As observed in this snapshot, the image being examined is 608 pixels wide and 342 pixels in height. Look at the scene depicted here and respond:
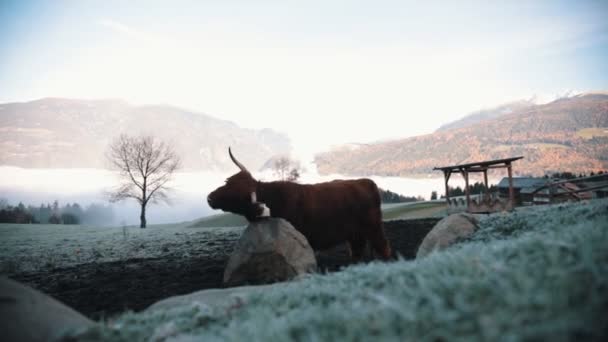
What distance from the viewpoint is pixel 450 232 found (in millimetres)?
8422

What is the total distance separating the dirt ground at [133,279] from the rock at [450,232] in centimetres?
109

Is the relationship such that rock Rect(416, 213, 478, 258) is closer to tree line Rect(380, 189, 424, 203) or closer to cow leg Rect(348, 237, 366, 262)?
cow leg Rect(348, 237, 366, 262)

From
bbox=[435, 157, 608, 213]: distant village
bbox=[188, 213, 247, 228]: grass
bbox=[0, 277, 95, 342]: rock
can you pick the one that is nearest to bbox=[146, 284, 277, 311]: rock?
bbox=[0, 277, 95, 342]: rock

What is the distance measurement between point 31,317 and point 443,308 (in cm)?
363

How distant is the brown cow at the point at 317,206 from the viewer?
327 inches

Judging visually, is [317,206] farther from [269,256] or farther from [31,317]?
[31,317]

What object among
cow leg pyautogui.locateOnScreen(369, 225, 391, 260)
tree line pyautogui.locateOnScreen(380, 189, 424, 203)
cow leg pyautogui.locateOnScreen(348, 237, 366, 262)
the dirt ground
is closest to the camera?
the dirt ground

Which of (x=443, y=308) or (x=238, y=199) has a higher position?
(x=238, y=199)

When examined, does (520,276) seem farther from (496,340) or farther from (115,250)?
(115,250)

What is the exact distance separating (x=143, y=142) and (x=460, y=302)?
138 ft

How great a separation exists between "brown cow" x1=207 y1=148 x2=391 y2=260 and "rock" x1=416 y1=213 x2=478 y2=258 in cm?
131

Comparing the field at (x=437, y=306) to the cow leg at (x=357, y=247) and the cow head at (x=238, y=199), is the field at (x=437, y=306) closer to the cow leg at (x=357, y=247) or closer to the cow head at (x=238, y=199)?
the cow head at (x=238, y=199)

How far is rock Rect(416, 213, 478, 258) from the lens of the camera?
823 centimetres

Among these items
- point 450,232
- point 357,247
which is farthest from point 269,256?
point 450,232
